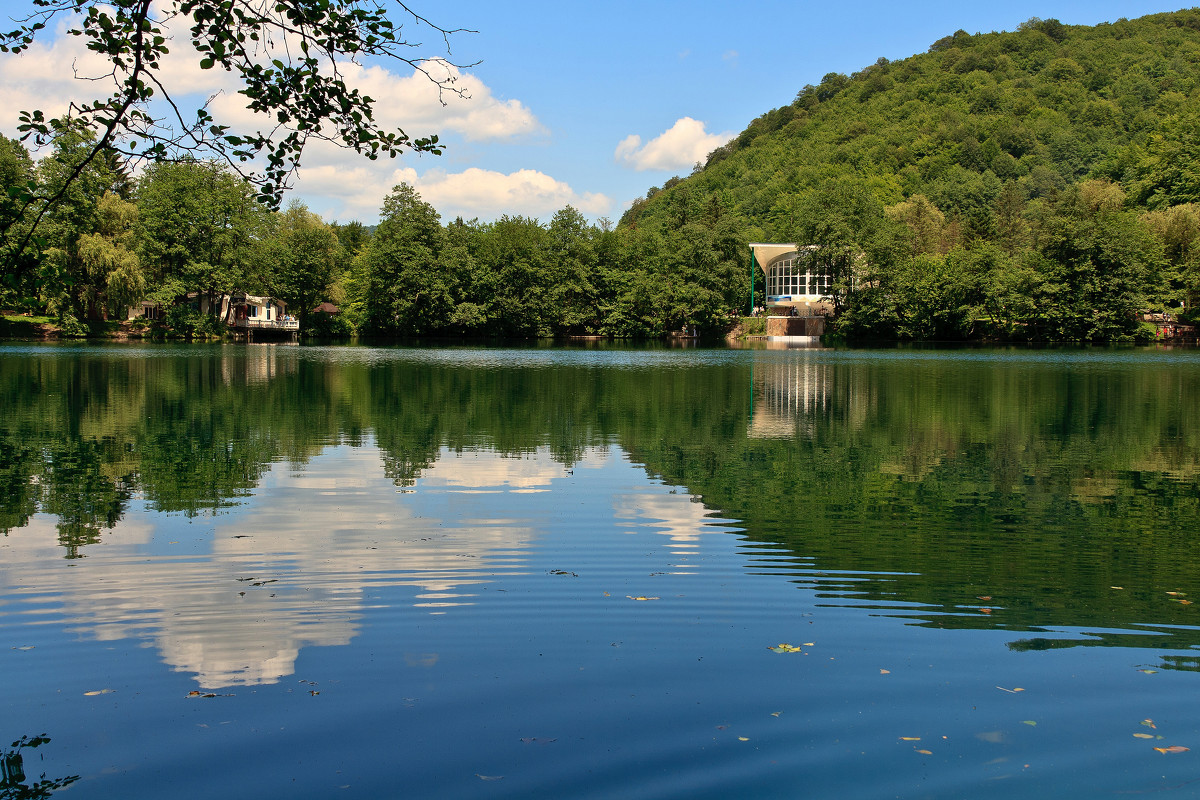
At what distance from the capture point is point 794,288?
289 feet

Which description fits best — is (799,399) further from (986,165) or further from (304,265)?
(986,165)

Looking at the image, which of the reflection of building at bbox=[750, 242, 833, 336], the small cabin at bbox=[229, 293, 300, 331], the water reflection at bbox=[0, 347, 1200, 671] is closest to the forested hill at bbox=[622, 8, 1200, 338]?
the reflection of building at bbox=[750, 242, 833, 336]

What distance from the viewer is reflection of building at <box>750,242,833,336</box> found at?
82.6m

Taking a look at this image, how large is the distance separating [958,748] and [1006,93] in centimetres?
16587

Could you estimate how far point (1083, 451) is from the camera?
16500mm

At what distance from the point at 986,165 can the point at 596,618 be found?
14424 cm

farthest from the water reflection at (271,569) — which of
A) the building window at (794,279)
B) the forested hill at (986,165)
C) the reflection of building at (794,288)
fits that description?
the building window at (794,279)

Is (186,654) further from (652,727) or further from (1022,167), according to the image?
(1022,167)

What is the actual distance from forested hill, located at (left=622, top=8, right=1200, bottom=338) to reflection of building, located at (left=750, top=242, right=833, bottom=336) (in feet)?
8.09

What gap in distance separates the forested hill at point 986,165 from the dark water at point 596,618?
6453cm

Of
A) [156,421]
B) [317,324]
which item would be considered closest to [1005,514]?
[156,421]

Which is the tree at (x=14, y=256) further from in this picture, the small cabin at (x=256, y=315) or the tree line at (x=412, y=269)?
the small cabin at (x=256, y=315)

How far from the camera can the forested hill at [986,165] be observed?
76062 mm

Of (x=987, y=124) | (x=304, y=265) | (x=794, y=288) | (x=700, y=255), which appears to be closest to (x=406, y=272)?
(x=304, y=265)
